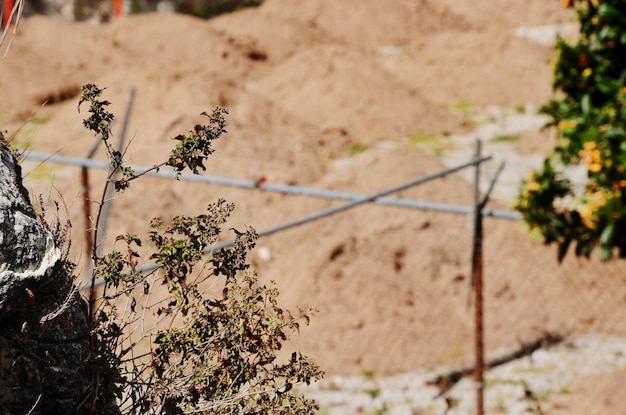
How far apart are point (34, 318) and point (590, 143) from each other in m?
→ 3.71

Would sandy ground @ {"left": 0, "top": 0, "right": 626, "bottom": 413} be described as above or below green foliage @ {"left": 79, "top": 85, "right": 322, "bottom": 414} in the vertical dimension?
above

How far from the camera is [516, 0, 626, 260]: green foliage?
5.07 m

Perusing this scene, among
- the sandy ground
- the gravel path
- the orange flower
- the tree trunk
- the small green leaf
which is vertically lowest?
the tree trunk

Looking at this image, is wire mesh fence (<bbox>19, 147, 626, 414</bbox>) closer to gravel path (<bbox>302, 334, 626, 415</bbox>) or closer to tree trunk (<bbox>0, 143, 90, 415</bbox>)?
gravel path (<bbox>302, 334, 626, 415</bbox>)

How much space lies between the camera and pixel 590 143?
17.0 ft

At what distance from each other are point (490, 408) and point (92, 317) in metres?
4.98

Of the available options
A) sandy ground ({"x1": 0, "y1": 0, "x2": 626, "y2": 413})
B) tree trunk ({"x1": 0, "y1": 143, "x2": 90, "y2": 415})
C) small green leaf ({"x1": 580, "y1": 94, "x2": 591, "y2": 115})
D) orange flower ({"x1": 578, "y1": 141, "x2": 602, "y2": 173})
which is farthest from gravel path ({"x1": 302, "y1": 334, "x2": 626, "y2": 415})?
tree trunk ({"x1": 0, "y1": 143, "x2": 90, "y2": 415})

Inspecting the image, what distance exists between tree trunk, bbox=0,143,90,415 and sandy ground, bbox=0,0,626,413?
0.16 meters

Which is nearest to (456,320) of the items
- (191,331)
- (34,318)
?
(191,331)

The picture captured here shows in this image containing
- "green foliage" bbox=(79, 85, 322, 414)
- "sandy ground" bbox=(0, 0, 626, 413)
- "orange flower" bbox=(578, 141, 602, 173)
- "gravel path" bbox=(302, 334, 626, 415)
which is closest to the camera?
"green foliage" bbox=(79, 85, 322, 414)

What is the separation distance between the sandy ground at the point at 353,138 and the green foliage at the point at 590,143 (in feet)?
6.40

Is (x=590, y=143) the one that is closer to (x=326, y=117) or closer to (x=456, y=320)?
(x=456, y=320)

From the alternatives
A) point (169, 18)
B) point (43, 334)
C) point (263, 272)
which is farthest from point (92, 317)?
point (169, 18)

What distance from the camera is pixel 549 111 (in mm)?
5781
